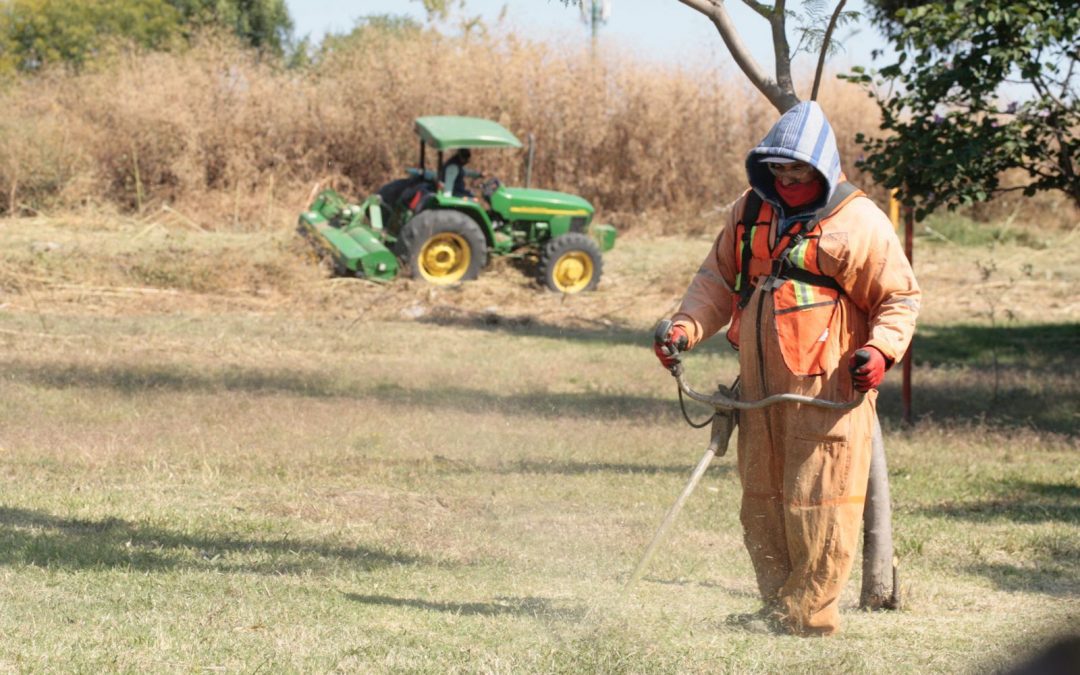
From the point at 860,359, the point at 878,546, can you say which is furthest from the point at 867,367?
the point at 878,546

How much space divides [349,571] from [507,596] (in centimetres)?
76

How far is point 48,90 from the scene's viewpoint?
1053 inches

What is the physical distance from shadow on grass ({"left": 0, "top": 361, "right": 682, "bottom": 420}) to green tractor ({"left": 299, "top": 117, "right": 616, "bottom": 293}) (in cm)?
582

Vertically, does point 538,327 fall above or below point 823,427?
below

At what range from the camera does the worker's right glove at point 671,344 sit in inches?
201

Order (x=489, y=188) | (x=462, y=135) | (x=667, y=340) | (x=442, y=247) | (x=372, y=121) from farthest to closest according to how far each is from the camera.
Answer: (x=372, y=121) < (x=489, y=188) < (x=442, y=247) < (x=462, y=135) < (x=667, y=340)

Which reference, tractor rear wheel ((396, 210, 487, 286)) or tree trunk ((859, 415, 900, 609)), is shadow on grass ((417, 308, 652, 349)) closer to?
tractor rear wheel ((396, 210, 487, 286))

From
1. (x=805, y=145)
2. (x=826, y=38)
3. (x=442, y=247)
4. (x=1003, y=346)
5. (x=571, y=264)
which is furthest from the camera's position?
(x=571, y=264)

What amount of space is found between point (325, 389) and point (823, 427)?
712cm

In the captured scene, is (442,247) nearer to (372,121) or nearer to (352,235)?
(352,235)

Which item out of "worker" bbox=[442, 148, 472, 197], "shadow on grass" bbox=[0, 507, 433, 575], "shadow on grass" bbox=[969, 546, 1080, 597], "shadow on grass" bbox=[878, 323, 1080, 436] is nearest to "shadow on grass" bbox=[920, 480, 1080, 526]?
"shadow on grass" bbox=[969, 546, 1080, 597]

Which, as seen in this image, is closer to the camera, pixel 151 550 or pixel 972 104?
pixel 151 550

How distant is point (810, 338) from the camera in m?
4.93

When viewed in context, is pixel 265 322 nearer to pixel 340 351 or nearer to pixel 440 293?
pixel 340 351
